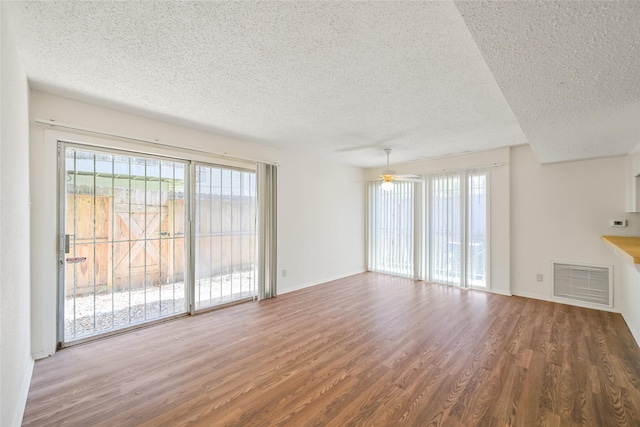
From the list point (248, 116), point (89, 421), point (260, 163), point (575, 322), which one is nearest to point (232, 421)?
point (89, 421)

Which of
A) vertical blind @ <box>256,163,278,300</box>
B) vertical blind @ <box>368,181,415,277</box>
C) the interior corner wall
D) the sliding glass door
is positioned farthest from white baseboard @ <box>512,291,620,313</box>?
the sliding glass door

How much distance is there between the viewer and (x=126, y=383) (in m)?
2.29

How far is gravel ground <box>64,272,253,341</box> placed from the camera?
3.06 m

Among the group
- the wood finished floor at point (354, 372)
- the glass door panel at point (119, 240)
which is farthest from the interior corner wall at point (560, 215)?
the glass door panel at point (119, 240)

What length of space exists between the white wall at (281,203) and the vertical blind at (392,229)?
303mm

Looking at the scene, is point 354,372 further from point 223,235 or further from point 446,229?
point 446,229

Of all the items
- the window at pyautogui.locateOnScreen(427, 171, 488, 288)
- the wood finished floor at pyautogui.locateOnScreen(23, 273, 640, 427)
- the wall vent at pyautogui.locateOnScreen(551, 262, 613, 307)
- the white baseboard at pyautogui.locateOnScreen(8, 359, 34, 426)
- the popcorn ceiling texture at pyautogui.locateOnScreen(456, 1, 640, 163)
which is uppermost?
the popcorn ceiling texture at pyautogui.locateOnScreen(456, 1, 640, 163)

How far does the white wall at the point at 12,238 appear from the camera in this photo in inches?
56.3

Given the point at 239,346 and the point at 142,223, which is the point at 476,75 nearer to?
the point at 239,346

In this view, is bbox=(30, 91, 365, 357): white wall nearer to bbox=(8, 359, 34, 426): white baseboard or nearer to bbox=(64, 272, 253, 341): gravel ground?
bbox=(64, 272, 253, 341): gravel ground

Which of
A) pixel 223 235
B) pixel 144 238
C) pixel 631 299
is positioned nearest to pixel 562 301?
pixel 631 299

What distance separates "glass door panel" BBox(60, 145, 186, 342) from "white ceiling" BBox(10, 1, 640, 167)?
77cm

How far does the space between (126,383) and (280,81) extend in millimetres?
2898

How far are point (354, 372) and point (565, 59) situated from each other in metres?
2.72
